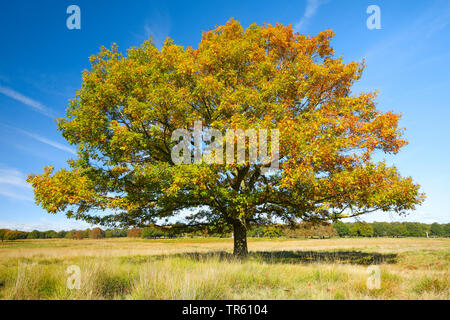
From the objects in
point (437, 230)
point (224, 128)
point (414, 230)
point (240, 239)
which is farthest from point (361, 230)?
point (224, 128)

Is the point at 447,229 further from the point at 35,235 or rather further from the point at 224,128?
the point at 35,235

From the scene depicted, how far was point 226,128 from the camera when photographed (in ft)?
36.3

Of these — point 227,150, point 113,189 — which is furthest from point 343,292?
point 113,189

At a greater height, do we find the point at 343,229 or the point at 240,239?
the point at 240,239

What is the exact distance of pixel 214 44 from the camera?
12.9 m

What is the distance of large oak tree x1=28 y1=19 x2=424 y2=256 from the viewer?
994cm

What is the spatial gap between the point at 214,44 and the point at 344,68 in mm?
7413

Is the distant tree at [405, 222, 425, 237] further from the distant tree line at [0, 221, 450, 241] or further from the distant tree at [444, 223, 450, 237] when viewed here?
the distant tree at [444, 223, 450, 237]

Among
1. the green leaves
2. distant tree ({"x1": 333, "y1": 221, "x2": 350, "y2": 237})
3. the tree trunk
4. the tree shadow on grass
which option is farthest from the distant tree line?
the green leaves

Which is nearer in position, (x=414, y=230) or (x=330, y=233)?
(x=330, y=233)

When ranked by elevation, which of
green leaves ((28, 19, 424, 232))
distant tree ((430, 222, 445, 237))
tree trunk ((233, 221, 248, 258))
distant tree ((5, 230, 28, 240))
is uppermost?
green leaves ((28, 19, 424, 232))

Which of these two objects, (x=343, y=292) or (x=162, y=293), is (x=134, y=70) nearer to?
(x=162, y=293)

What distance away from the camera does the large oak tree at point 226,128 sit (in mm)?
9938
